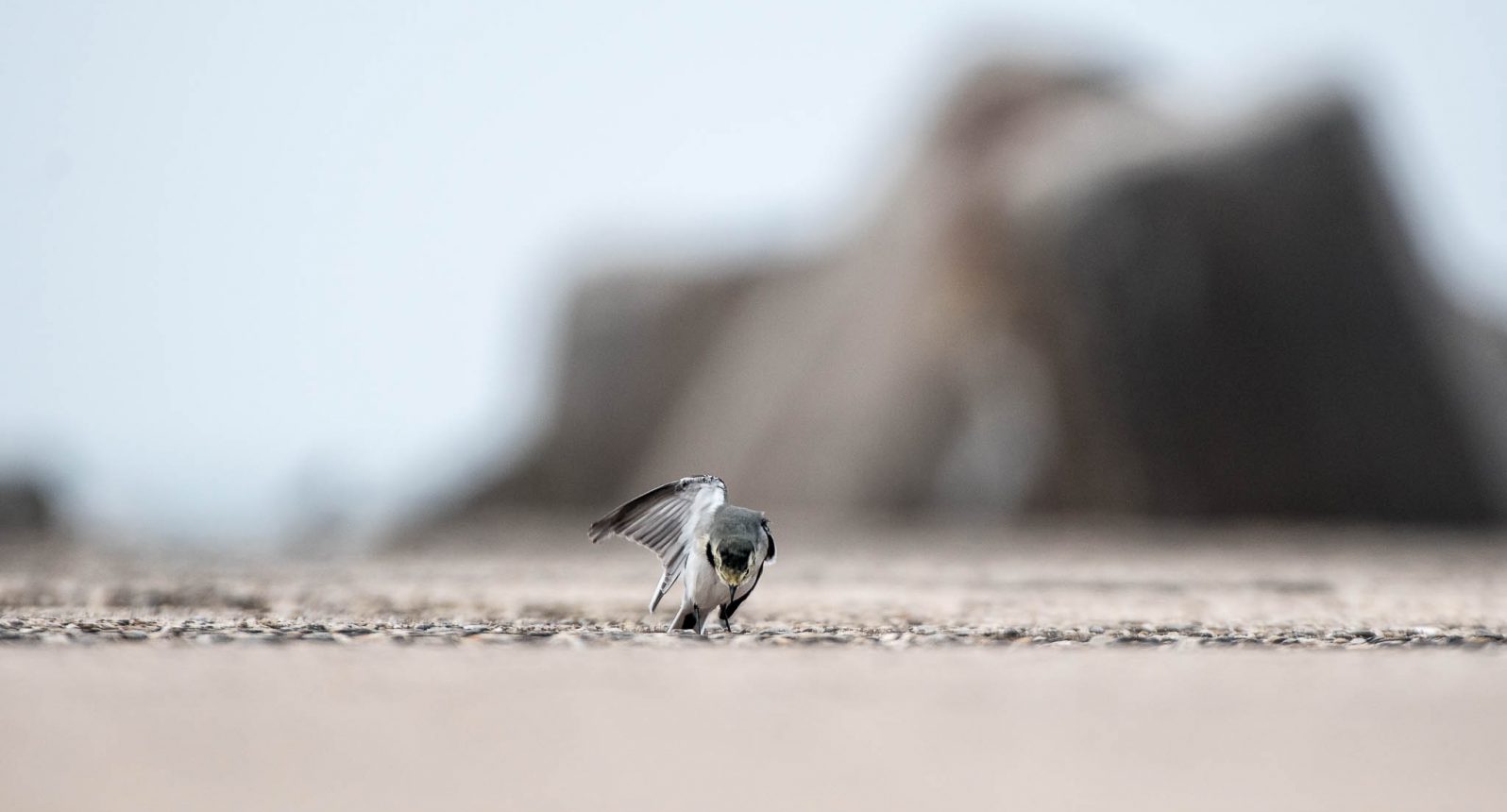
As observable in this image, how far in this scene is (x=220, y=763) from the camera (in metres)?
2.63

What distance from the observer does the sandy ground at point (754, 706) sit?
252 cm

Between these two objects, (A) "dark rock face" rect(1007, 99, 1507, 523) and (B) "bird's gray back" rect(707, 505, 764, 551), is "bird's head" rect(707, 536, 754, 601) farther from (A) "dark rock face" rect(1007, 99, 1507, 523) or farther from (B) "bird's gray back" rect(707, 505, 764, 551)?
(A) "dark rock face" rect(1007, 99, 1507, 523)

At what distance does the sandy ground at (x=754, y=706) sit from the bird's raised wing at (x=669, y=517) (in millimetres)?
309

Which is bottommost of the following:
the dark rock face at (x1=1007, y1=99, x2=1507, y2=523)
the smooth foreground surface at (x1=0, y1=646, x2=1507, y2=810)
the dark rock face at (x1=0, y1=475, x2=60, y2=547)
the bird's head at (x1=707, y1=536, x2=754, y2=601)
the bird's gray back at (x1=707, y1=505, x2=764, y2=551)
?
the smooth foreground surface at (x1=0, y1=646, x2=1507, y2=810)

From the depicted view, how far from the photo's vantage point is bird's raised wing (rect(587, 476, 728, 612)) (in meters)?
4.92

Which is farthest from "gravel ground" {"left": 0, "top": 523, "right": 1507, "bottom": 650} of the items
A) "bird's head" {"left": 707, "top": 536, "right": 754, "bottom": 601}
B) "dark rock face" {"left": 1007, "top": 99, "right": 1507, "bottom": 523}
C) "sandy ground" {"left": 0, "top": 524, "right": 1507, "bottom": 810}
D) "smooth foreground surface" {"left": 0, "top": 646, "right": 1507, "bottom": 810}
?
"dark rock face" {"left": 1007, "top": 99, "right": 1507, "bottom": 523}

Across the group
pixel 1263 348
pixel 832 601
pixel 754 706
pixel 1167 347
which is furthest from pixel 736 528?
pixel 1263 348

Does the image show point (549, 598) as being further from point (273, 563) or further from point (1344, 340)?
point (1344, 340)

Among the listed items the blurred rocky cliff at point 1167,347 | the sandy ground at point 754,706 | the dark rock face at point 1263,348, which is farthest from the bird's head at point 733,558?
the dark rock face at point 1263,348

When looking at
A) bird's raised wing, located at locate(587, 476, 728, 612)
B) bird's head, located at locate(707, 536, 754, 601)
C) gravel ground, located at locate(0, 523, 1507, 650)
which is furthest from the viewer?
bird's raised wing, located at locate(587, 476, 728, 612)

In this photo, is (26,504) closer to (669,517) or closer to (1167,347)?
(1167,347)

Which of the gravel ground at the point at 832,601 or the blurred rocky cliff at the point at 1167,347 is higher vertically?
the blurred rocky cliff at the point at 1167,347

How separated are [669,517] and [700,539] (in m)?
0.32

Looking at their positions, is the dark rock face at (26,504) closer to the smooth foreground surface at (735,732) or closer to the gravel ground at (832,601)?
the gravel ground at (832,601)
